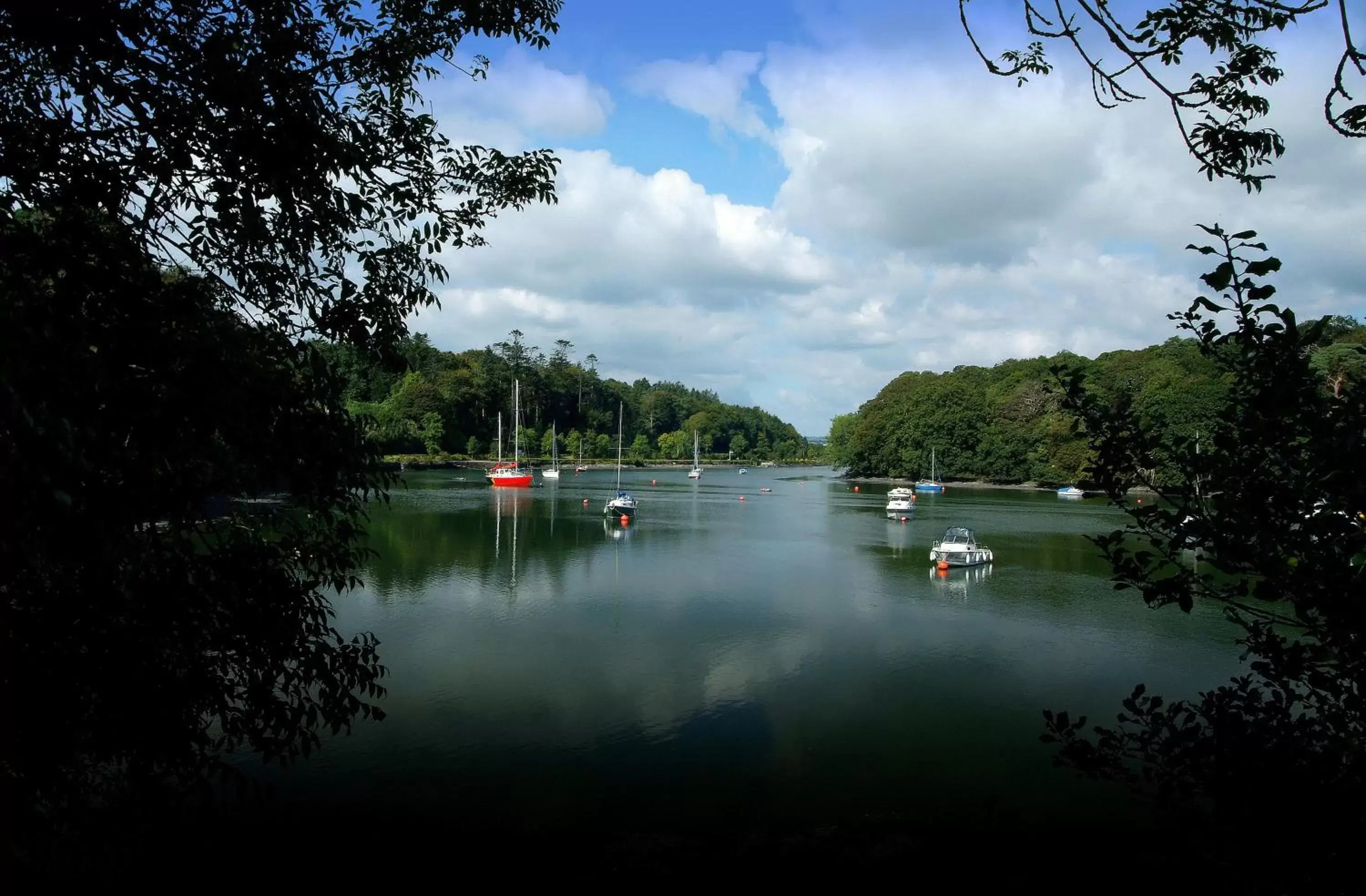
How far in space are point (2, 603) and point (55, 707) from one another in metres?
0.65

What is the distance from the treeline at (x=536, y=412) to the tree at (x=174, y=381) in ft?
211

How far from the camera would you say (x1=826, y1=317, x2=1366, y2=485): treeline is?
66688 mm

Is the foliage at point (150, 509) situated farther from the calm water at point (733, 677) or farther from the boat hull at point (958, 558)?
the boat hull at point (958, 558)

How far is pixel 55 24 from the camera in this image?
13.0 ft

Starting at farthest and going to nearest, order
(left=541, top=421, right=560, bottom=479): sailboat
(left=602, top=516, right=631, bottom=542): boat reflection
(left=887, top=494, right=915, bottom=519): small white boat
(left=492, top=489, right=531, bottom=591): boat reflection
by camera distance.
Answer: (left=541, top=421, right=560, bottom=479): sailboat → (left=887, top=494, right=915, bottom=519): small white boat → (left=602, top=516, right=631, bottom=542): boat reflection → (left=492, top=489, right=531, bottom=591): boat reflection

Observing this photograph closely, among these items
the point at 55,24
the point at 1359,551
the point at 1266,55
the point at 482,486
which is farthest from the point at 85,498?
the point at 482,486

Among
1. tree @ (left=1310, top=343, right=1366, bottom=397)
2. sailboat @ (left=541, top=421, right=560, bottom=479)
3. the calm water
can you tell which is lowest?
the calm water

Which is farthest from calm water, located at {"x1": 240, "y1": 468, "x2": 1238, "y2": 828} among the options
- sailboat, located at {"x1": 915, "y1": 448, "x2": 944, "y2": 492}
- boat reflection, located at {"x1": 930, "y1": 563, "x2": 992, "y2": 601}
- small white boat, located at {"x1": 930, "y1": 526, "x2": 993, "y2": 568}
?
sailboat, located at {"x1": 915, "y1": 448, "x2": 944, "y2": 492}

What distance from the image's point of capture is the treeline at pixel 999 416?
66.7 m

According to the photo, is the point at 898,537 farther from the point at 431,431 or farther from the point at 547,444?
the point at 547,444

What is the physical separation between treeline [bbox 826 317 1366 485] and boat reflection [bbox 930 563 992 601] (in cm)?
3413

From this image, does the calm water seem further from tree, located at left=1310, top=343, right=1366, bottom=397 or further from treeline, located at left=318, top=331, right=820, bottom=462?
treeline, located at left=318, top=331, right=820, bottom=462

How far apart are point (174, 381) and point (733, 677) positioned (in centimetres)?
1376

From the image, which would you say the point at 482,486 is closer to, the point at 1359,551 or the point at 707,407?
the point at 1359,551
